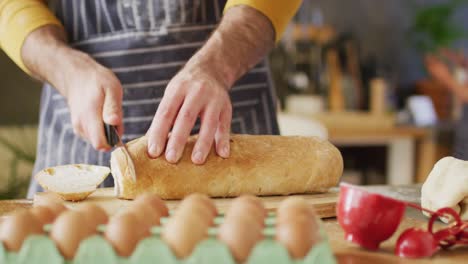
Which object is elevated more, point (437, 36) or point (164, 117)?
point (164, 117)

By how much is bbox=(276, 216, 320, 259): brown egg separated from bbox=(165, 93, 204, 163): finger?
→ 1.50ft

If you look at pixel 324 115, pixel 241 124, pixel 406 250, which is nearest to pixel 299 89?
pixel 324 115

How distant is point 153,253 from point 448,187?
0.57 meters

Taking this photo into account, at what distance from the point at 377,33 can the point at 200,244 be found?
458 cm

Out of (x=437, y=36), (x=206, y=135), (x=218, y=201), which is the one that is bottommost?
(x=437, y=36)

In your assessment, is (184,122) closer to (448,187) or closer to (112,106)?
(112,106)

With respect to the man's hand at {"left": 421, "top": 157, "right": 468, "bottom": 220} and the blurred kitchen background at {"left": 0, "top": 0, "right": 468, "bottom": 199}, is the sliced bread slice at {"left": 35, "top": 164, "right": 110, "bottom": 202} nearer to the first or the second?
the man's hand at {"left": 421, "top": 157, "right": 468, "bottom": 220}

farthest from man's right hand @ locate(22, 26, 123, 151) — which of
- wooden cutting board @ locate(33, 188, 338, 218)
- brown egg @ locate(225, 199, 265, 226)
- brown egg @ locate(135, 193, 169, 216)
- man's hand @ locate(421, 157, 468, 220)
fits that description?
man's hand @ locate(421, 157, 468, 220)

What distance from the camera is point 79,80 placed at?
1.29m

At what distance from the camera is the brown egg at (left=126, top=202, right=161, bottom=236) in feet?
2.51

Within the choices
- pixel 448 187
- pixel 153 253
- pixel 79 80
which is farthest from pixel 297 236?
pixel 79 80

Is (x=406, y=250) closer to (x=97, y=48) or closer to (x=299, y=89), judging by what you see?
(x=97, y=48)

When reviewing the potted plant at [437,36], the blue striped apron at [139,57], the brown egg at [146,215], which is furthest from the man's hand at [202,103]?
the potted plant at [437,36]

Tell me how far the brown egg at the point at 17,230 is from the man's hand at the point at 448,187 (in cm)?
65
